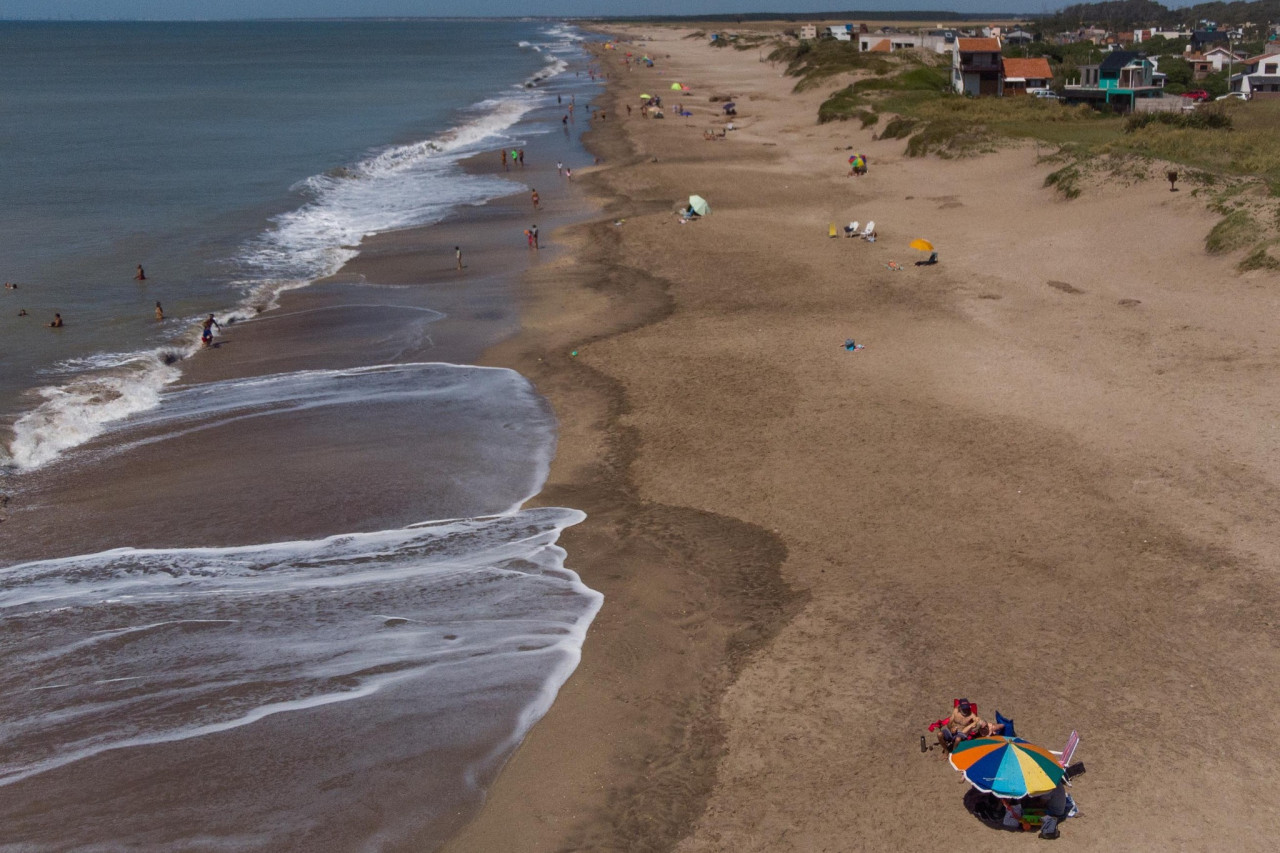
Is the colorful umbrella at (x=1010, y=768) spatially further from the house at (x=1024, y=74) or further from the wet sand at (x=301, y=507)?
the house at (x=1024, y=74)

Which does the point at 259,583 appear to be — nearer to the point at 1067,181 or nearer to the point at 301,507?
the point at 301,507

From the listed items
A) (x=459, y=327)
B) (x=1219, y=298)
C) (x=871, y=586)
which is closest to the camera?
(x=871, y=586)

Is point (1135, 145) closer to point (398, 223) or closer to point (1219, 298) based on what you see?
point (1219, 298)

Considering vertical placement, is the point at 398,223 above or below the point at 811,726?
above

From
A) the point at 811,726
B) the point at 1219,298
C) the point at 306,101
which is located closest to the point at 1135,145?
the point at 1219,298

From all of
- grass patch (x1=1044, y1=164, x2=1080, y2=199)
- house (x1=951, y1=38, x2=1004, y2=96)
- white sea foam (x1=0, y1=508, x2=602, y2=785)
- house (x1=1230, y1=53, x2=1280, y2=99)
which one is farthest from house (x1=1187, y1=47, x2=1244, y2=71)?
white sea foam (x1=0, y1=508, x2=602, y2=785)

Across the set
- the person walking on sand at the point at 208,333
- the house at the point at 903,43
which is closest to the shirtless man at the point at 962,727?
the person walking on sand at the point at 208,333

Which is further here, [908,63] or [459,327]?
[908,63]

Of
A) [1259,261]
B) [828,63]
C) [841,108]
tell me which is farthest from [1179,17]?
[1259,261]
